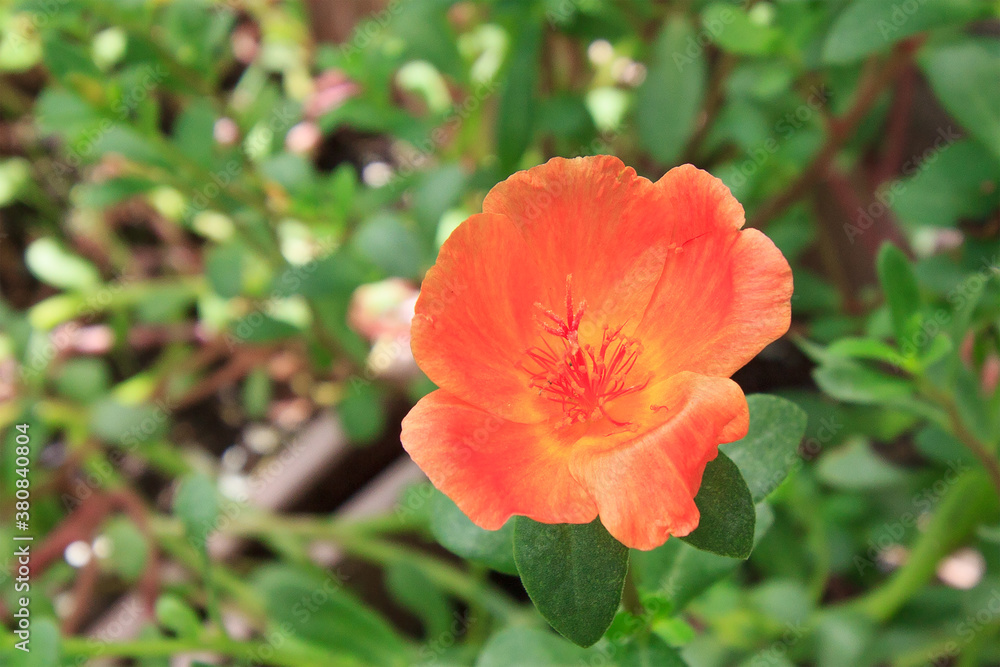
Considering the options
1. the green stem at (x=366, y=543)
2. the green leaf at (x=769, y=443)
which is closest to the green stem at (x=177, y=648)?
the green stem at (x=366, y=543)

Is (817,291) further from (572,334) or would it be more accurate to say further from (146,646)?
(146,646)

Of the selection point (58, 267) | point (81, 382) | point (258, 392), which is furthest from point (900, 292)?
point (58, 267)

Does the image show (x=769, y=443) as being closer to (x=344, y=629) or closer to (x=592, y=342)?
(x=592, y=342)

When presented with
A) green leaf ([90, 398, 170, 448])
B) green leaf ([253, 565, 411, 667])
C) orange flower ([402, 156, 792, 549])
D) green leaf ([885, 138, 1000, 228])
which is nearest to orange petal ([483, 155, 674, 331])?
orange flower ([402, 156, 792, 549])

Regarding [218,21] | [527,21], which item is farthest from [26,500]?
[527,21]

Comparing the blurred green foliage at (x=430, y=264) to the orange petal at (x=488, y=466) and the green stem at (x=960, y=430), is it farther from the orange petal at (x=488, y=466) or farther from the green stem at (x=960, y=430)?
the orange petal at (x=488, y=466)

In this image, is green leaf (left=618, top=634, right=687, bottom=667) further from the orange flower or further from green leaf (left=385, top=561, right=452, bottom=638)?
green leaf (left=385, top=561, right=452, bottom=638)
